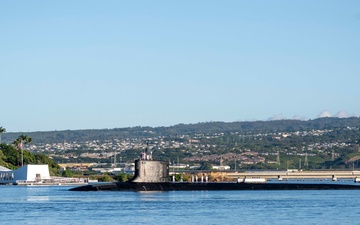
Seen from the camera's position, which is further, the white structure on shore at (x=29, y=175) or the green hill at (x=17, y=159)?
the green hill at (x=17, y=159)

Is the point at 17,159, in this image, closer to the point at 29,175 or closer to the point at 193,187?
the point at 29,175

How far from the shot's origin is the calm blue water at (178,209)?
52344mm

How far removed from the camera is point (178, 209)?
59.7 meters

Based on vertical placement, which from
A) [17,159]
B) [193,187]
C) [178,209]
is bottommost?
[178,209]

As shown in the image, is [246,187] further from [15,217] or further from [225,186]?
[15,217]

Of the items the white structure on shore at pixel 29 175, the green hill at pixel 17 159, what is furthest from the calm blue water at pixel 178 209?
the green hill at pixel 17 159

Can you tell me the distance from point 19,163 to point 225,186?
261 feet

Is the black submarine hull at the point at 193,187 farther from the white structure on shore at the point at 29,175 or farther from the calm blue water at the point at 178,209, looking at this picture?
the white structure on shore at the point at 29,175

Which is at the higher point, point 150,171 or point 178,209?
point 150,171

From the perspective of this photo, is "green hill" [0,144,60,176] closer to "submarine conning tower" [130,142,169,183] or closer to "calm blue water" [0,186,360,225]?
"submarine conning tower" [130,142,169,183]

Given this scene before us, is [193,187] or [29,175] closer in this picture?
[193,187]

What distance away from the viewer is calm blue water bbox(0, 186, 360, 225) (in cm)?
5234

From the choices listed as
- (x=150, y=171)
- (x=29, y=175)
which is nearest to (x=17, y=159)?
(x=29, y=175)

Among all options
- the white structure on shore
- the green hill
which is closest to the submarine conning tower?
the white structure on shore
